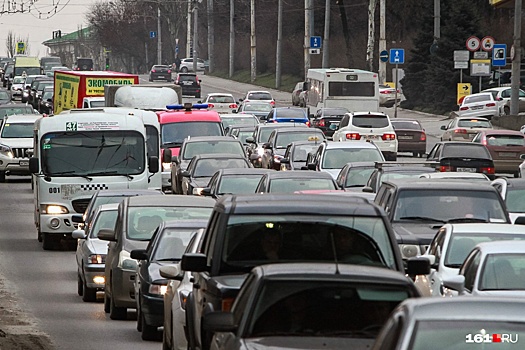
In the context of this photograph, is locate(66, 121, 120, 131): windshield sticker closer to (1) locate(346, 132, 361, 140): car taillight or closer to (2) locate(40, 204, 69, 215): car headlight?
(2) locate(40, 204, 69, 215): car headlight

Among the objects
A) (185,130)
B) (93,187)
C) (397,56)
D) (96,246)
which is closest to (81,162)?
(93,187)

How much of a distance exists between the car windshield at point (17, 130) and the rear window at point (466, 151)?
14884 millimetres

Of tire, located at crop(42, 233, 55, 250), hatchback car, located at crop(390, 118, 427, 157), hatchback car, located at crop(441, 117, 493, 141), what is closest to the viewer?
tire, located at crop(42, 233, 55, 250)

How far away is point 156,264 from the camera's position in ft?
48.1

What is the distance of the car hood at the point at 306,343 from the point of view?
316 inches

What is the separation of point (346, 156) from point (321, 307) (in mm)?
21676

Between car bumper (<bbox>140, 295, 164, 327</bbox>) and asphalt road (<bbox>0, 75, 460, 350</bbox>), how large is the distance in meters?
0.25

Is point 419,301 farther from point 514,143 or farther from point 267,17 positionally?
point 267,17

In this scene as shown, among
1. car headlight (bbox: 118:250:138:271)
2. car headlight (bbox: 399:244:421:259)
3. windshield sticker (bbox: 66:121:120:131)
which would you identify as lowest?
car headlight (bbox: 118:250:138:271)

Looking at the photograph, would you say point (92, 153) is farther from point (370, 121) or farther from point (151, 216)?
point (370, 121)

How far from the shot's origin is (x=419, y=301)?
6703 millimetres

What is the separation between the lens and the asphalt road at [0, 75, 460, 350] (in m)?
15.1

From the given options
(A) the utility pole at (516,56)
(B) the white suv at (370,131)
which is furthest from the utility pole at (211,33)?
(B) the white suv at (370,131)

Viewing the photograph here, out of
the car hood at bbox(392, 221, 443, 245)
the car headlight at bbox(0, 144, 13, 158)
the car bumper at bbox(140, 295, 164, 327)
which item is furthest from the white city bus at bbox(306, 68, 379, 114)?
the car bumper at bbox(140, 295, 164, 327)
